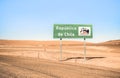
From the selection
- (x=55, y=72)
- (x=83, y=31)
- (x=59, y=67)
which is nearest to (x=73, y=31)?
(x=83, y=31)

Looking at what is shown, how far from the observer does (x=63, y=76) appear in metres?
16.0

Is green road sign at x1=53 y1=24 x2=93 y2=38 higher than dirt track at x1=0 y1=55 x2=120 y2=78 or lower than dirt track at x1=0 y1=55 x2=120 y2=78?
higher

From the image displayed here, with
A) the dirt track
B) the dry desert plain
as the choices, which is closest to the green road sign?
the dry desert plain

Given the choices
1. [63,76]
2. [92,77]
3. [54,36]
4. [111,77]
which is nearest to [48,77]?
[63,76]

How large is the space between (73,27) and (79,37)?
1.51 meters

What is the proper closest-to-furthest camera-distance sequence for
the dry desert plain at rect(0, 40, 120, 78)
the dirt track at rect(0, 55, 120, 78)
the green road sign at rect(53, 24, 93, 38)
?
the dirt track at rect(0, 55, 120, 78), the dry desert plain at rect(0, 40, 120, 78), the green road sign at rect(53, 24, 93, 38)

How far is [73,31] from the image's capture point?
32750mm

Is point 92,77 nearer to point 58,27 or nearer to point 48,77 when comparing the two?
point 48,77

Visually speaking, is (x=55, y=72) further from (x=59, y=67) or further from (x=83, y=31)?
(x=83, y=31)

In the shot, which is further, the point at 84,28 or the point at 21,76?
the point at 84,28

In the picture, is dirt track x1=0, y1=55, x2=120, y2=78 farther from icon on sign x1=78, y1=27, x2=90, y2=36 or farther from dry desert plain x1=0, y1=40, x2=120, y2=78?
icon on sign x1=78, y1=27, x2=90, y2=36

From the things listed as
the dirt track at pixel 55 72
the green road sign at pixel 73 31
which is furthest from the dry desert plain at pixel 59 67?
the green road sign at pixel 73 31

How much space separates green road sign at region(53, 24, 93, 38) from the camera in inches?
1281

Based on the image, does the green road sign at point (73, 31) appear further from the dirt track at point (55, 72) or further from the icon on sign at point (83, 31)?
the dirt track at point (55, 72)
